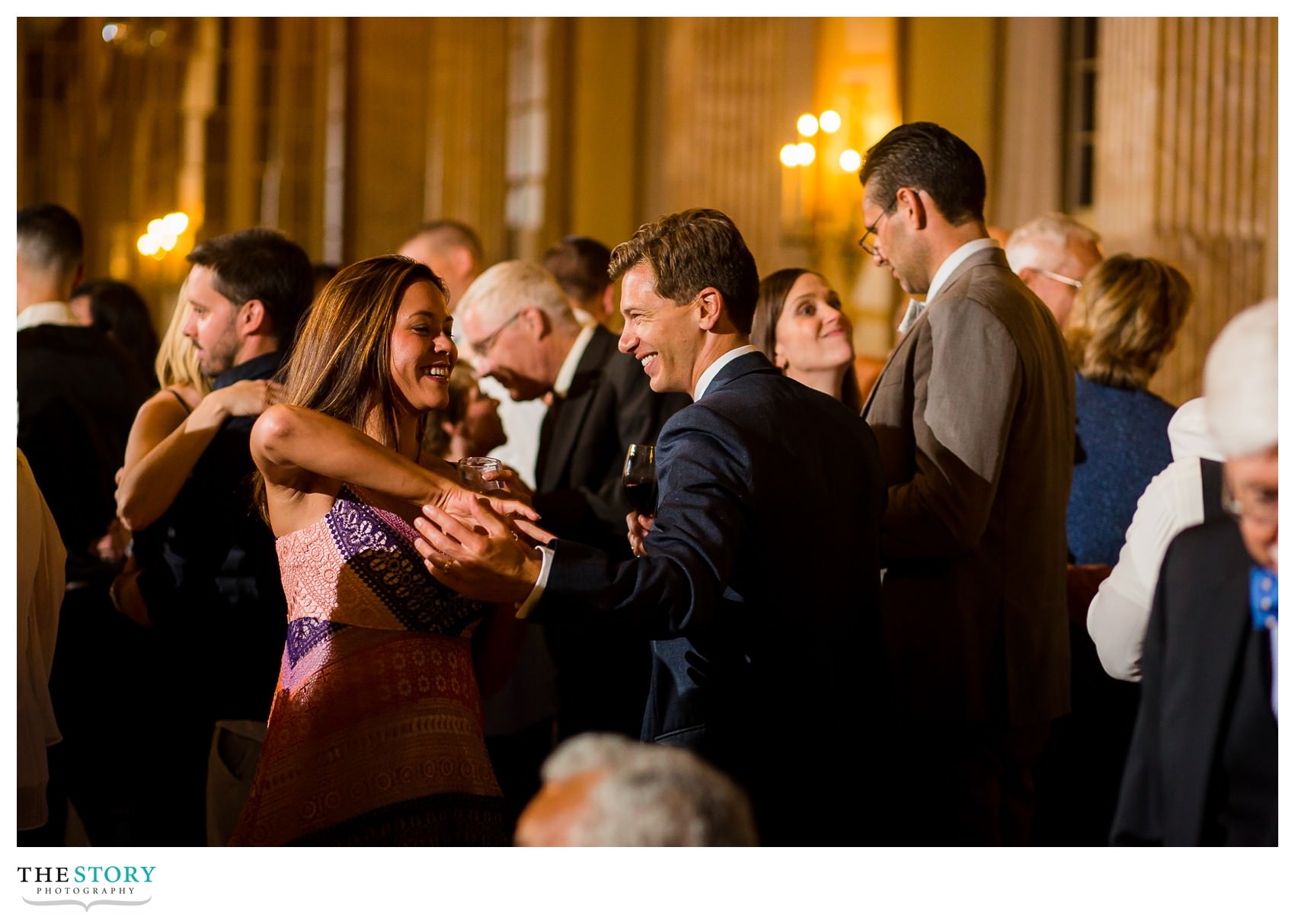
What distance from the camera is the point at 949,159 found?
2926 millimetres

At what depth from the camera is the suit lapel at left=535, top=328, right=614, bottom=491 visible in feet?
13.1

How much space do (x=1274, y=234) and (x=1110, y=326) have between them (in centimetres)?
491

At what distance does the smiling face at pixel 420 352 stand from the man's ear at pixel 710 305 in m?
0.44

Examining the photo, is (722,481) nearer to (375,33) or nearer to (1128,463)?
(1128,463)

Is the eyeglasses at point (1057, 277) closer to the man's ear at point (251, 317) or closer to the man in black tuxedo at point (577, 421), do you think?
the man in black tuxedo at point (577, 421)

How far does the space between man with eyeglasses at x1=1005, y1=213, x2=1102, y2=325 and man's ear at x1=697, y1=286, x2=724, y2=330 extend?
217cm

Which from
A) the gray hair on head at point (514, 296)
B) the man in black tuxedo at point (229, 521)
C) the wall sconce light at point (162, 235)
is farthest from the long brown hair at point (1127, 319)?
the wall sconce light at point (162, 235)

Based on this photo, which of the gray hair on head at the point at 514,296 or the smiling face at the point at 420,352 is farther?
the gray hair on head at the point at 514,296

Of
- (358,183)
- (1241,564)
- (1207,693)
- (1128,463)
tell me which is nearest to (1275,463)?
(1241,564)

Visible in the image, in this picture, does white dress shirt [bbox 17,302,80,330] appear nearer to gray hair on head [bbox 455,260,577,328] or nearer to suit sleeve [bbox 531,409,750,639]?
gray hair on head [bbox 455,260,577,328]

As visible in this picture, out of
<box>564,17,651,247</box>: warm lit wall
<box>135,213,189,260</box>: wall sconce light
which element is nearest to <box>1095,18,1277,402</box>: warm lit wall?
<box>564,17,651,247</box>: warm lit wall

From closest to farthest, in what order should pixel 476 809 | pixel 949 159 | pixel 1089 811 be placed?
pixel 476 809, pixel 949 159, pixel 1089 811

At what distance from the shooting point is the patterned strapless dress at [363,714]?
2.33 meters
